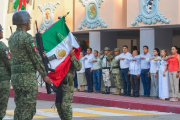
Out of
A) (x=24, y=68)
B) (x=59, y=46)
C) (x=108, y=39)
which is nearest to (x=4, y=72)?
(x=59, y=46)

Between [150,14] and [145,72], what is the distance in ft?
7.00

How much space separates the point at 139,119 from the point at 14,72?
4.78m

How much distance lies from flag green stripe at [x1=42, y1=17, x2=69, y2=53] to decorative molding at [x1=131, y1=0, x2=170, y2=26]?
302 inches

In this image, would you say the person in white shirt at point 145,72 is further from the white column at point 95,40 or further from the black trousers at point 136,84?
the white column at point 95,40

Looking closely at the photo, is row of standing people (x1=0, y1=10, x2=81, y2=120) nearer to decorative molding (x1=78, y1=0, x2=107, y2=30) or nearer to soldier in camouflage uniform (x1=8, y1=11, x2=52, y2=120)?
soldier in camouflage uniform (x1=8, y1=11, x2=52, y2=120)

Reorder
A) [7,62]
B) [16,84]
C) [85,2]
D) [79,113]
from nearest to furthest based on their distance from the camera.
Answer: [16,84]
[7,62]
[79,113]
[85,2]

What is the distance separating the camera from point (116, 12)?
731 inches

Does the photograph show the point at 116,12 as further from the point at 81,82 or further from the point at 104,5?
the point at 81,82

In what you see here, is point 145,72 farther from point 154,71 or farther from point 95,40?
point 95,40

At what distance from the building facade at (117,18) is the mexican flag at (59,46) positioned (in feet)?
24.7

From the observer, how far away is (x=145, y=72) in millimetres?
16016

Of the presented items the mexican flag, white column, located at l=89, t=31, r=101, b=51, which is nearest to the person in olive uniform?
the mexican flag

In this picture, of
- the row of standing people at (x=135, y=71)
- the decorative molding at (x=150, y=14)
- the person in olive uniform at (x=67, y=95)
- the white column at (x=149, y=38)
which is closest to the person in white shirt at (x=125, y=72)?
the row of standing people at (x=135, y=71)

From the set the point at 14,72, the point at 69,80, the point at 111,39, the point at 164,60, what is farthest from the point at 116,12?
the point at 14,72
